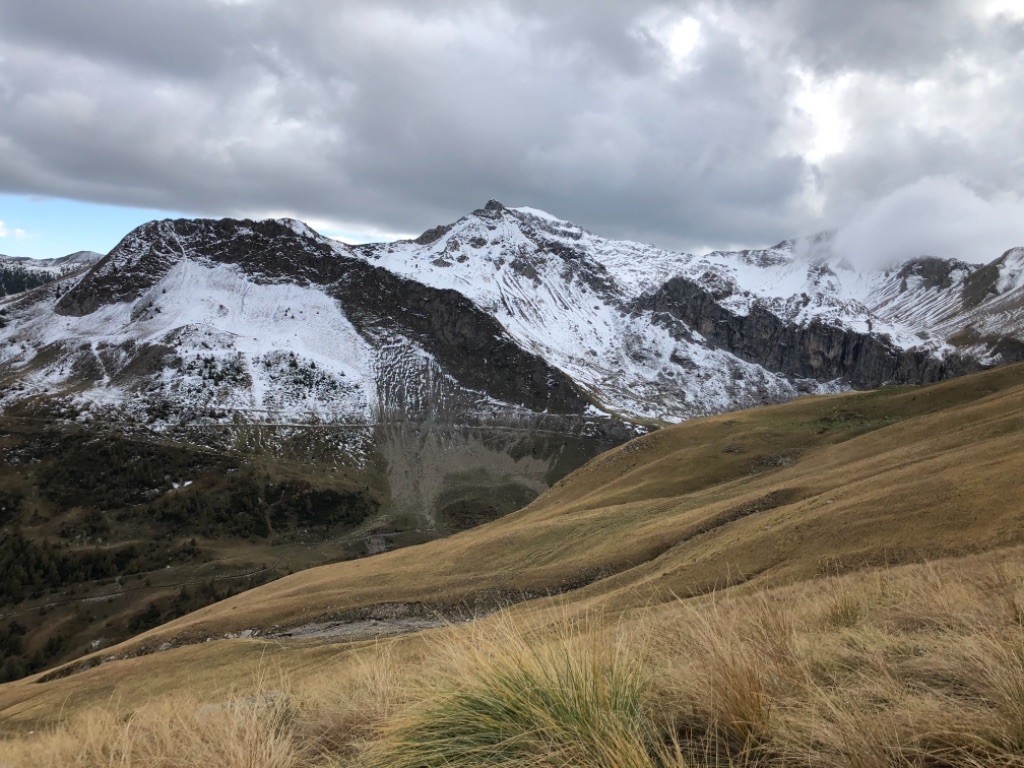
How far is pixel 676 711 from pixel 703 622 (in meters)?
1.39

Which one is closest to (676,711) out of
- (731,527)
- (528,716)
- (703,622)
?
(528,716)

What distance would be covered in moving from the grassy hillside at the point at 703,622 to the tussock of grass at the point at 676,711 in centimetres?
2

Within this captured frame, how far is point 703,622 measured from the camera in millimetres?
5457

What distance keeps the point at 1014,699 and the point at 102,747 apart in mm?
7253

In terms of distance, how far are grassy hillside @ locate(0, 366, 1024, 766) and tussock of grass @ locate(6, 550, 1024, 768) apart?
23mm

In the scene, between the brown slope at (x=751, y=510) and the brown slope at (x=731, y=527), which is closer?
the brown slope at (x=731, y=527)

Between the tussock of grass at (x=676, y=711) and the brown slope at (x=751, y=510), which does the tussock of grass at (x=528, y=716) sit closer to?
the tussock of grass at (x=676, y=711)

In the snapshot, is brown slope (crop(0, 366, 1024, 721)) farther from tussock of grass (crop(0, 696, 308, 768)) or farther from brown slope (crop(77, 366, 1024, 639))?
tussock of grass (crop(0, 696, 308, 768))

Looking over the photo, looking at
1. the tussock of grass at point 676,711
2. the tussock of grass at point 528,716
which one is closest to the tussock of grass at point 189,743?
the tussock of grass at point 676,711

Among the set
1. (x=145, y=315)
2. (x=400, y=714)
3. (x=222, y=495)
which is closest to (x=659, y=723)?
(x=400, y=714)

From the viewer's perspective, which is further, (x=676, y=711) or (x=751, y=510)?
(x=751, y=510)

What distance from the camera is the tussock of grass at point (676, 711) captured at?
333cm

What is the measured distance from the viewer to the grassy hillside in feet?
12.3

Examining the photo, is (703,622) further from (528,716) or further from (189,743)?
(189,743)
